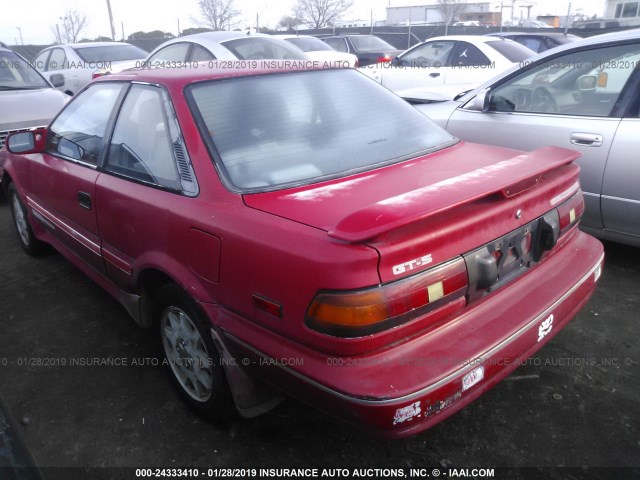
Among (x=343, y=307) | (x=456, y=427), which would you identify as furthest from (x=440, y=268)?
(x=456, y=427)

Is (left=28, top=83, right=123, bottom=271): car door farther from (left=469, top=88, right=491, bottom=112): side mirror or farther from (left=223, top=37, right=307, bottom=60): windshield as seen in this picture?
(left=223, top=37, right=307, bottom=60): windshield

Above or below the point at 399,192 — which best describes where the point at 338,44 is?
below

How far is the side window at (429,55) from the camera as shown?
8.91m

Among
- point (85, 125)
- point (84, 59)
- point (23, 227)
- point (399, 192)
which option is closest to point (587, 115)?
point (399, 192)

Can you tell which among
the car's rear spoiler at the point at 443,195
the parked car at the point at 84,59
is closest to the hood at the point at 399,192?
the car's rear spoiler at the point at 443,195

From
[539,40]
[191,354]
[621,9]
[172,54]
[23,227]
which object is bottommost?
[23,227]

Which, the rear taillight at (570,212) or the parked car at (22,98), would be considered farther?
the parked car at (22,98)

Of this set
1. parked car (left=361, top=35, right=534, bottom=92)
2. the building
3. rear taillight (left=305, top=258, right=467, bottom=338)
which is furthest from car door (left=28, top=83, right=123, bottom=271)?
the building

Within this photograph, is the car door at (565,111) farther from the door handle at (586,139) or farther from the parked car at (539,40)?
the parked car at (539,40)

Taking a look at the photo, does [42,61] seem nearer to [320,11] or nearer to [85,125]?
[85,125]

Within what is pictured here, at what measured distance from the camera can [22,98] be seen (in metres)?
6.19

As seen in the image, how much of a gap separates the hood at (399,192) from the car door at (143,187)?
40 cm

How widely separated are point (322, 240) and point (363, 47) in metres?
13.3

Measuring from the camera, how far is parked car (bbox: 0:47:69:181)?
5.92 m
